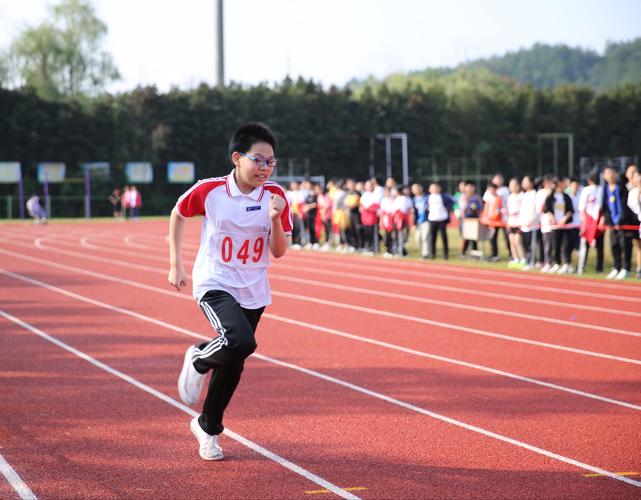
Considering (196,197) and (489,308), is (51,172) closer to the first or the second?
(489,308)

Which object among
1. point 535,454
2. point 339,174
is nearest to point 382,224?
point 535,454

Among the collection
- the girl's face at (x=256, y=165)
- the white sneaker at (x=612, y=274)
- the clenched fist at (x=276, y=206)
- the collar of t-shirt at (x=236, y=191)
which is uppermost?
the girl's face at (x=256, y=165)

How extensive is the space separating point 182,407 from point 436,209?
14.8 m

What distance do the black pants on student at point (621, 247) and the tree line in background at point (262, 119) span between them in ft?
129

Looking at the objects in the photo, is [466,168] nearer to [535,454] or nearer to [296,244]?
[296,244]

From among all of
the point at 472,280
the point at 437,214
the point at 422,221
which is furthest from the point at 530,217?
the point at 422,221

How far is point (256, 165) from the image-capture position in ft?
16.5

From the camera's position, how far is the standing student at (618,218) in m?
16.0

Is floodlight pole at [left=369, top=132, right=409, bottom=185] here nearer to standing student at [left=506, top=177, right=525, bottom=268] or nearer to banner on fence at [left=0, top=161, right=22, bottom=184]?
banner on fence at [left=0, top=161, right=22, bottom=184]

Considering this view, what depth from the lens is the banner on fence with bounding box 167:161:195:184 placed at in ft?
182

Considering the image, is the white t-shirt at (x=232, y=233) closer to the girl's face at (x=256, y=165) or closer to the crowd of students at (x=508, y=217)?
the girl's face at (x=256, y=165)

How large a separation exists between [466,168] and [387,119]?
21.4 feet

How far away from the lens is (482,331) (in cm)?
1055

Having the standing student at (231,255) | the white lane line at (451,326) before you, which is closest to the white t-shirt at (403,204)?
the white lane line at (451,326)
